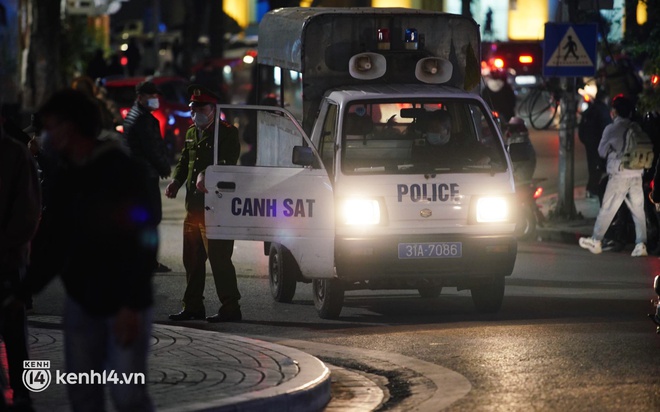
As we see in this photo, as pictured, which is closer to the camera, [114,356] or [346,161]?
[114,356]

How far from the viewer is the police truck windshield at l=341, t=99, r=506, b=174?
480 inches

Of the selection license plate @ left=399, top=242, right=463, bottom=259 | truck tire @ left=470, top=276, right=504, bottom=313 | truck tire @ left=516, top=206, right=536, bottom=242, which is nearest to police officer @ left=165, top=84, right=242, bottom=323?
license plate @ left=399, top=242, right=463, bottom=259

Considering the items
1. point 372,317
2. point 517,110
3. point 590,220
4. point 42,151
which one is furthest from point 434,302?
point 517,110

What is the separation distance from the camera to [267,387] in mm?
8500

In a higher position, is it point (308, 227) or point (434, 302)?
point (308, 227)

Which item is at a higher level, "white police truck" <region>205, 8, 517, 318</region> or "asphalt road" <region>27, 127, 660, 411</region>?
"white police truck" <region>205, 8, 517, 318</region>

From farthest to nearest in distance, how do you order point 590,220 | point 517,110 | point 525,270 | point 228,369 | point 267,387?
point 517,110
point 590,220
point 525,270
point 228,369
point 267,387

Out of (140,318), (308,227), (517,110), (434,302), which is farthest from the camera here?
(517,110)

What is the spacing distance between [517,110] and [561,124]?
613 inches

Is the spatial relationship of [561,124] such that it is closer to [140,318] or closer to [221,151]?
[221,151]

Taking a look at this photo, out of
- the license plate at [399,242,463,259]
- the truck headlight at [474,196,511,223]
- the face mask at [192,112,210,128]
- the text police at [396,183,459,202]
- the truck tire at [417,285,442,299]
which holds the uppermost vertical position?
the face mask at [192,112,210,128]

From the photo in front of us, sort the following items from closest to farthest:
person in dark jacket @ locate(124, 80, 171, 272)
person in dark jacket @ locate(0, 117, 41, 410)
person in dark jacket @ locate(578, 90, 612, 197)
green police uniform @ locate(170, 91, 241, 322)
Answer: person in dark jacket @ locate(0, 117, 41, 410) → green police uniform @ locate(170, 91, 241, 322) → person in dark jacket @ locate(124, 80, 171, 272) → person in dark jacket @ locate(578, 90, 612, 197)

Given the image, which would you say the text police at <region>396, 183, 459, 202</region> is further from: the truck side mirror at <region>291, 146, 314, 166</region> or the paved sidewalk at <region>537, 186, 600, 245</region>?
the paved sidewalk at <region>537, 186, 600, 245</region>

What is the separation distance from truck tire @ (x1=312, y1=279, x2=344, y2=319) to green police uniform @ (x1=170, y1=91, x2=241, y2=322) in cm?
68
